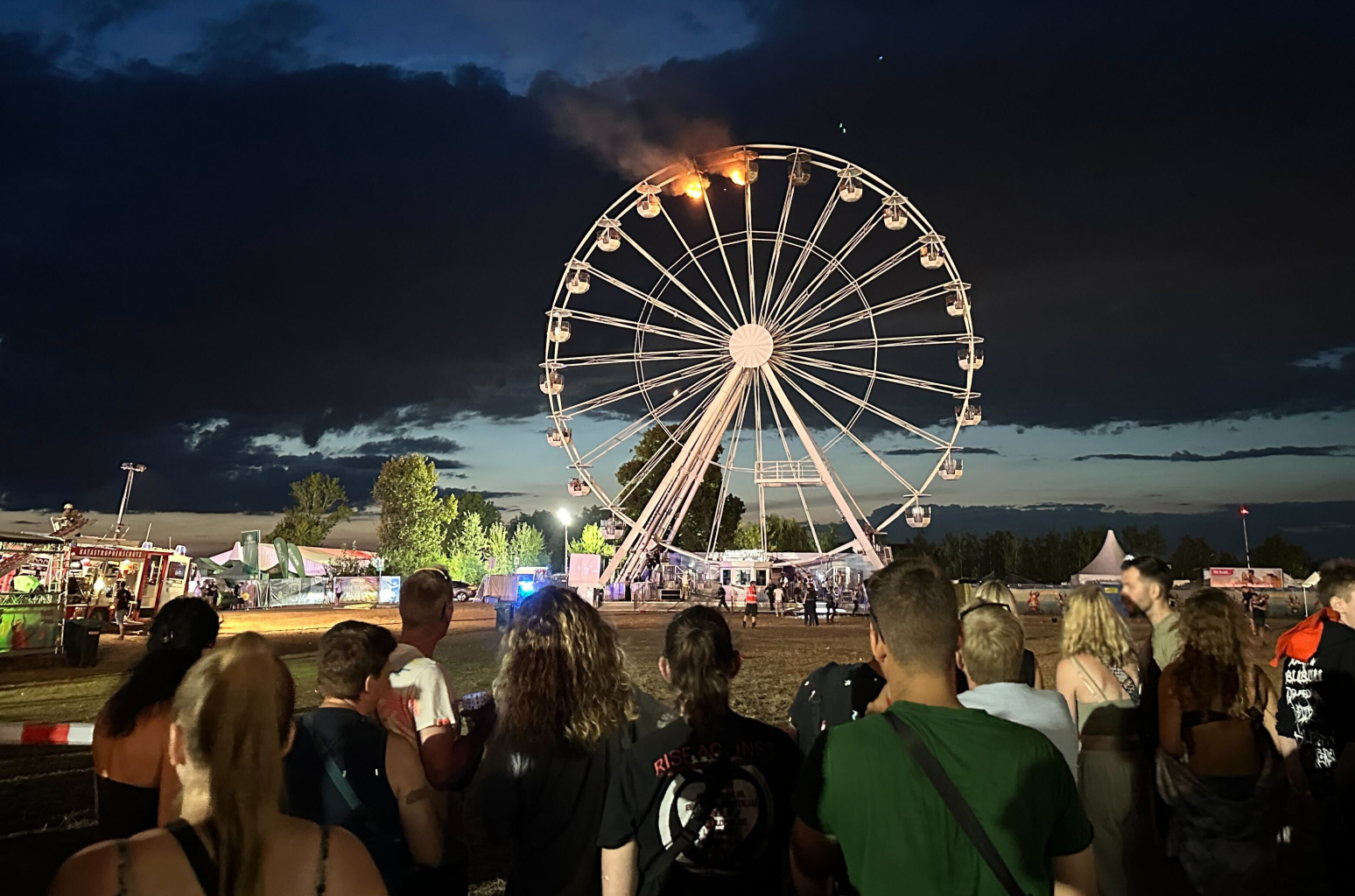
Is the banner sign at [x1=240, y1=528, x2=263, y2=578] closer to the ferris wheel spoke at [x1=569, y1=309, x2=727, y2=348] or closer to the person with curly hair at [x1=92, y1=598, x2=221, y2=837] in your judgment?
the ferris wheel spoke at [x1=569, y1=309, x2=727, y2=348]

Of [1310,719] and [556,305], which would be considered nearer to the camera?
[1310,719]

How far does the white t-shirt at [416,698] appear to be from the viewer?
3447 millimetres

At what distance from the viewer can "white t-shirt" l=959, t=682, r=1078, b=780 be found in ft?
10.9

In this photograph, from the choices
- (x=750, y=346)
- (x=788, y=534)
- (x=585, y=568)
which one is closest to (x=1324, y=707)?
(x=750, y=346)

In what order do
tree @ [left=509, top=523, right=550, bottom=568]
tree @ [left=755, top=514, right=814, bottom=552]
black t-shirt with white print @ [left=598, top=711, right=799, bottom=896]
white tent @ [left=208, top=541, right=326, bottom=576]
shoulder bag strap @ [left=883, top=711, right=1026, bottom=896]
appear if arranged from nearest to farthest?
shoulder bag strap @ [left=883, top=711, right=1026, bottom=896] < black t-shirt with white print @ [left=598, top=711, right=799, bottom=896] < white tent @ [left=208, top=541, right=326, bottom=576] < tree @ [left=509, top=523, right=550, bottom=568] < tree @ [left=755, top=514, right=814, bottom=552]

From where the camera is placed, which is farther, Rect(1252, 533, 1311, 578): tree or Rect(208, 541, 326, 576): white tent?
Rect(1252, 533, 1311, 578): tree

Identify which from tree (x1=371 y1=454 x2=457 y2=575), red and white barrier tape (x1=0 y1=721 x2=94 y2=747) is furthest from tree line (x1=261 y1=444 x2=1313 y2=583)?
red and white barrier tape (x1=0 y1=721 x2=94 y2=747)

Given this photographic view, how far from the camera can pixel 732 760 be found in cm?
274

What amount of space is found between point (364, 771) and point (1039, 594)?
1945 inches

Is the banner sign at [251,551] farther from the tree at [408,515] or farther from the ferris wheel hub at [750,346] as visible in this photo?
the ferris wheel hub at [750,346]

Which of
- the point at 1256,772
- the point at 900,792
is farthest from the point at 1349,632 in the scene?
the point at 900,792

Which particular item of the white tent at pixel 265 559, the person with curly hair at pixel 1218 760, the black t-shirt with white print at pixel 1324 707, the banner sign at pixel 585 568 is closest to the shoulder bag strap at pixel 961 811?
the person with curly hair at pixel 1218 760

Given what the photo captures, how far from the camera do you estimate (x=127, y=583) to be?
78.7ft

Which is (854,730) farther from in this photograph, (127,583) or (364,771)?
(127,583)
